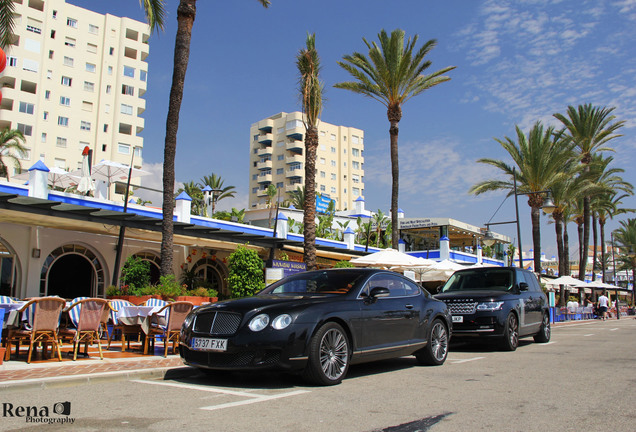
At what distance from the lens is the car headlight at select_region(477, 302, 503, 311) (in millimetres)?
11648

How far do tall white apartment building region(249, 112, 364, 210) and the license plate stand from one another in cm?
8652

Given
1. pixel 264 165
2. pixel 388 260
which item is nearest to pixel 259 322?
pixel 388 260

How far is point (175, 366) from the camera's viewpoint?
795 cm

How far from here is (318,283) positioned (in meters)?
7.94

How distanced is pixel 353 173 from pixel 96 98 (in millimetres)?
52405

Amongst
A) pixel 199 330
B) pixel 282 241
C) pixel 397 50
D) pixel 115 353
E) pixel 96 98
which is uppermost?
pixel 96 98

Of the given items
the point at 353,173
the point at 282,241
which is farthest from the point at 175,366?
the point at 353,173

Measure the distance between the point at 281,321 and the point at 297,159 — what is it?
8874cm

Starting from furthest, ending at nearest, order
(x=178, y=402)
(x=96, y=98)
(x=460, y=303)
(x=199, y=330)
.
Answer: (x=96, y=98) < (x=460, y=303) < (x=199, y=330) < (x=178, y=402)

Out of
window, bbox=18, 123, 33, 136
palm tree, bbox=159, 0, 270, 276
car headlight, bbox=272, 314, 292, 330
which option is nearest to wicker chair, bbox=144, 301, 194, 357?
car headlight, bbox=272, 314, 292, 330

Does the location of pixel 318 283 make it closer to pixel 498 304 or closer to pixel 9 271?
pixel 498 304

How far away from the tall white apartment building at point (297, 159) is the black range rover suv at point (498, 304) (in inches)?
3159

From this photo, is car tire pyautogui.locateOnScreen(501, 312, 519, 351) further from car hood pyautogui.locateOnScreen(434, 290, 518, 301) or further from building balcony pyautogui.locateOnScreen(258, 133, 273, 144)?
building balcony pyautogui.locateOnScreen(258, 133, 273, 144)

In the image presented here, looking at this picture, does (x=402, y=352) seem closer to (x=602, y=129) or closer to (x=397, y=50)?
(x=397, y=50)
